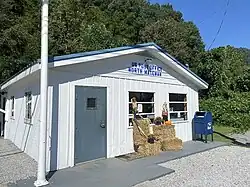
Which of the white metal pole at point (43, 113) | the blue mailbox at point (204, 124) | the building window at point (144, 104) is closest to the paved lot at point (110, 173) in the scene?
the white metal pole at point (43, 113)

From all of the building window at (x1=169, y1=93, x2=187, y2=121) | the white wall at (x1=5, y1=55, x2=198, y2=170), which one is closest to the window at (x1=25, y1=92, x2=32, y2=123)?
the white wall at (x1=5, y1=55, x2=198, y2=170)

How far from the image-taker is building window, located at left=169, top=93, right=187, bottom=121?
468 inches

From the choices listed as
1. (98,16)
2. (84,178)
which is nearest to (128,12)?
(98,16)

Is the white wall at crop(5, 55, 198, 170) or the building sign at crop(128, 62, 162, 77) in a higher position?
the building sign at crop(128, 62, 162, 77)

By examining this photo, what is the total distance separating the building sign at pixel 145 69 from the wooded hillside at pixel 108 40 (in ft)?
33.5

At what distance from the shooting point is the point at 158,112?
11.0 m

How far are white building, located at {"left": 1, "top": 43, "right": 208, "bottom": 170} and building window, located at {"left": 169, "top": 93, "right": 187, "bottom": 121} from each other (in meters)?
0.05

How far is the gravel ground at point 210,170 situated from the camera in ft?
20.6

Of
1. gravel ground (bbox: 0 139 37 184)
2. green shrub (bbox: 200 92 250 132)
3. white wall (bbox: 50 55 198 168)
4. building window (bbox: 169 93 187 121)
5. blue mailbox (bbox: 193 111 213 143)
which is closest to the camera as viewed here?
gravel ground (bbox: 0 139 37 184)

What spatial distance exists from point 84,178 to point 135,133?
10.8 ft

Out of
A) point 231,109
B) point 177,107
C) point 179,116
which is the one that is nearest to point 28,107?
point 177,107

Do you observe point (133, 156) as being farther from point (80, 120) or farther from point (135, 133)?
point (80, 120)

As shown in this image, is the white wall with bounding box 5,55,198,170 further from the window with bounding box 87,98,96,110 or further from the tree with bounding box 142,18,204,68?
the tree with bounding box 142,18,204,68

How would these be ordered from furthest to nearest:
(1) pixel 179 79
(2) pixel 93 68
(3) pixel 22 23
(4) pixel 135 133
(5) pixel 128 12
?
(5) pixel 128 12
(3) pixel 22 23
(1) pixel 179 79
(4) pixel 135 133
(2) pixel 93 68
